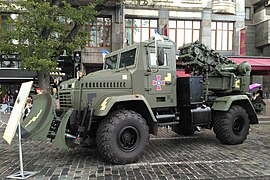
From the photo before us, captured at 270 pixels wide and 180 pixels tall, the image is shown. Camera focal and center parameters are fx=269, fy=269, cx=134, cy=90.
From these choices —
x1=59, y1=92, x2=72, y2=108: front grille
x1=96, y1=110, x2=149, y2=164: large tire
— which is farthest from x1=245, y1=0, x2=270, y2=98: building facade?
x1=59, y1=92, x2=72, y2=108: front grille

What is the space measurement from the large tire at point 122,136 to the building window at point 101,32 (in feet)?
48.8

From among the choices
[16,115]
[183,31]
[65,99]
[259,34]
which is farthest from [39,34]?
[259,34]

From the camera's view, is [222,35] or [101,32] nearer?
[101,32]

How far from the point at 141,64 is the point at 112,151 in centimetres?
212

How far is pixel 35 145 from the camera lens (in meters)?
7.93

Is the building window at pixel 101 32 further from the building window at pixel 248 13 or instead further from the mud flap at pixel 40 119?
the building window at pixel 248 13

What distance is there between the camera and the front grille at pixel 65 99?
6094 mm

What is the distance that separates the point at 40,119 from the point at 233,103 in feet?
17.9

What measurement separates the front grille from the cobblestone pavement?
129 cm

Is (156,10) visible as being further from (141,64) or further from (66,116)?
(66,116)

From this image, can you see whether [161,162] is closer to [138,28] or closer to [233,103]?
[233,103]

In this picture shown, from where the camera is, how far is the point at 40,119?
5953 mm

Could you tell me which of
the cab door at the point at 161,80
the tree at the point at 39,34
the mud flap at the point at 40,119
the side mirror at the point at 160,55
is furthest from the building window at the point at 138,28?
the mud flap at the point at 40,119

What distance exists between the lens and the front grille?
609 cm
